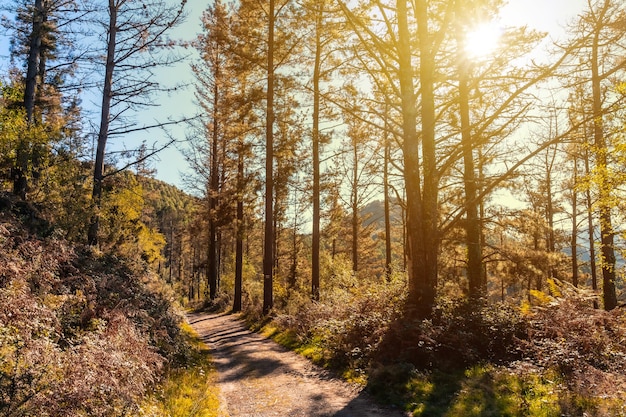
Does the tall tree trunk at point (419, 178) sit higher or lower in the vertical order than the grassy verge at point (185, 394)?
higher

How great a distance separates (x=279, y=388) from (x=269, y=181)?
11.1 m

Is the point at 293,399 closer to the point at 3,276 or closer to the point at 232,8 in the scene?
the point at 3,276

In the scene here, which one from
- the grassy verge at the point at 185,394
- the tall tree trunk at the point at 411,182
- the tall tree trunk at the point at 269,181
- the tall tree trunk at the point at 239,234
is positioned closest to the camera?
the grassy verge at the point at 185,394

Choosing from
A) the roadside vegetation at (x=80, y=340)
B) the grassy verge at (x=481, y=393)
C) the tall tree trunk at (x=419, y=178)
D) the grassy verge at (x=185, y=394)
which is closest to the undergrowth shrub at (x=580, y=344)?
the grassy verge at (x=481, y=393)

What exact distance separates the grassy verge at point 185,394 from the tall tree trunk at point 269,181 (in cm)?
806

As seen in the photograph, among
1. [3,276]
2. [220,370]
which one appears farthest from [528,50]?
[3,276]

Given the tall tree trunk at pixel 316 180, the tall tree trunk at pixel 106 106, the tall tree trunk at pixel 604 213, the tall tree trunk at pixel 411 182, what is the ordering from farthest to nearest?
the tall tree trunk at pixel 316 180 < the tall tree trunk at pixel 106 106 < the tall tree trunk at pixel 604 213 < the tall tree trunk at pixel 411 182

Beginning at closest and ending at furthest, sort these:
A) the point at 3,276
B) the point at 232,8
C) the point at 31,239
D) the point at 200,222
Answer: the point at 3,276, the point at 31,239, the point at 232,8, the point at 200,222

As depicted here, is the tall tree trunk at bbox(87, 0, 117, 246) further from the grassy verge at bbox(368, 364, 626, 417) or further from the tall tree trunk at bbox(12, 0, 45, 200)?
the grassy verge at bbox(368, 364, 626, 417)

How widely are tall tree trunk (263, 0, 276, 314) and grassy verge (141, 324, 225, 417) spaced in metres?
8.06

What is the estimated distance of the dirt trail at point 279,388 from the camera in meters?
6.39

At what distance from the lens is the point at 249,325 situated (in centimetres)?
1664

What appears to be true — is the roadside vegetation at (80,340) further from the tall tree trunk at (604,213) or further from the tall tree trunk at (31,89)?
the tall tree trunk at (604,213)

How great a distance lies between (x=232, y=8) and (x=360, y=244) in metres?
20.4
